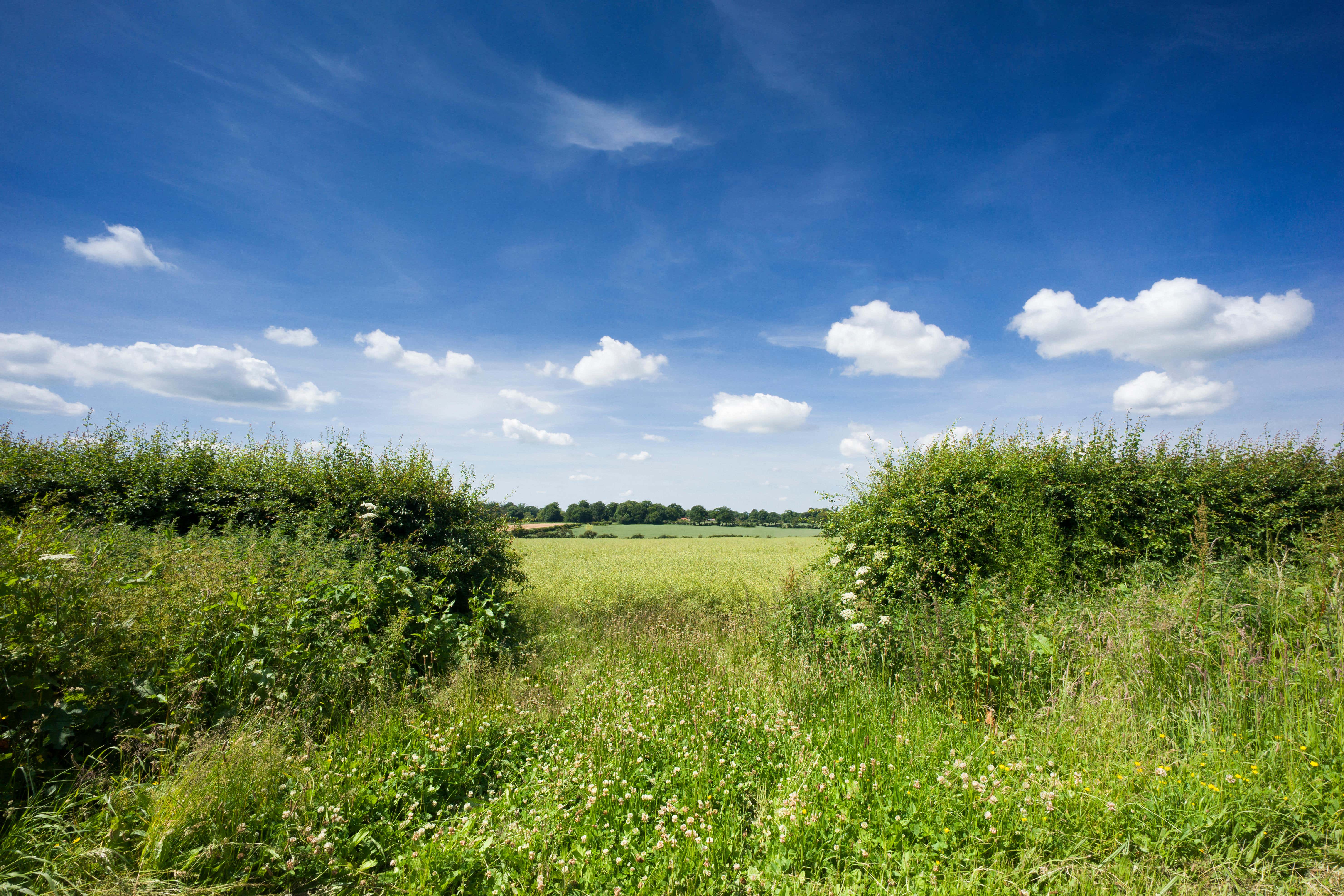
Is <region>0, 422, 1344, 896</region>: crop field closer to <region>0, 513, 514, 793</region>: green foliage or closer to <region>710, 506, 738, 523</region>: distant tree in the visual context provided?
<region>0, 513, 514, 793</region>: green foliage

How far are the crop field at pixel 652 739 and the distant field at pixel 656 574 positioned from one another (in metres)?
4.53

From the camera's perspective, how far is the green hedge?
7988mm

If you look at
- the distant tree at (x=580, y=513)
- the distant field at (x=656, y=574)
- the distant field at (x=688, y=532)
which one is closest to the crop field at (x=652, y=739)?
the distant field at (x=656, y=574)

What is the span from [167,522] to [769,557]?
17435 mm

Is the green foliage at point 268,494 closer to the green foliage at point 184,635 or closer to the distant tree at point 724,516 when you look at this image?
the green foliage at point 184,635

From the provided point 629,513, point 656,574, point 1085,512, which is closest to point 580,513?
point 629,513

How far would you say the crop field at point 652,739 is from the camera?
9.83ft

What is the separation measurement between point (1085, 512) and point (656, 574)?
10.0 metres

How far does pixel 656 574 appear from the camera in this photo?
1497 centimetres

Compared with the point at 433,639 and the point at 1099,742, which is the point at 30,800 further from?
the point at 1099,742

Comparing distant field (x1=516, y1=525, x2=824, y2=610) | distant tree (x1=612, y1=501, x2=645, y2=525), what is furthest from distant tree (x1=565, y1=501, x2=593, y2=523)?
distant field (x1=516, y1=525, x2=824, y2=610)

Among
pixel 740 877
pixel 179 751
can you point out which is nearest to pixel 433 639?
pixel 179 751

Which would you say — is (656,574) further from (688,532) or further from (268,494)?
(688,532)

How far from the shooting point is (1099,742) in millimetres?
3754
